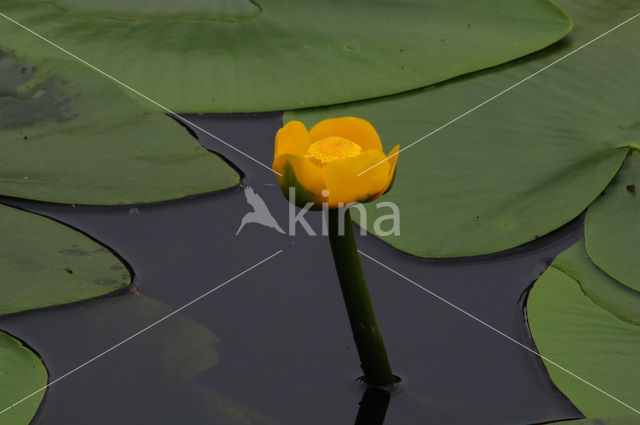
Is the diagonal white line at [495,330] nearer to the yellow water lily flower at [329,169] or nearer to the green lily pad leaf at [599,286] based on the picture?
the green lily pad leaf at [599,286]

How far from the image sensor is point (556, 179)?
1.70 m

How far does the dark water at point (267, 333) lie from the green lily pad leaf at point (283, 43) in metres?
0.38

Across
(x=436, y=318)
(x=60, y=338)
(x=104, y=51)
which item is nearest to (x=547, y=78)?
(x=436, y=318)

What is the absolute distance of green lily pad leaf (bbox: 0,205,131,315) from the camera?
4.84 ft

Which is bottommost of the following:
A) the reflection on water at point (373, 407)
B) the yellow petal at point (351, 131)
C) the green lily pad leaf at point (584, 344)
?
the reflection on water at point (373, 407)

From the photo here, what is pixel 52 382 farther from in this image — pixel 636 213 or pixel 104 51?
pixel 636 213

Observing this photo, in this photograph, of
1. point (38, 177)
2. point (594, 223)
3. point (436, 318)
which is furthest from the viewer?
point (38, 177)

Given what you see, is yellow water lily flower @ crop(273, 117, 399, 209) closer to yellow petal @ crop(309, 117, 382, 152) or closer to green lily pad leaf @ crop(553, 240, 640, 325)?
yellow petal @ crop(309, 117, 382, 152)

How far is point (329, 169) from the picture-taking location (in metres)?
1.06

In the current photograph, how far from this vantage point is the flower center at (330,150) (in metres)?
1.10

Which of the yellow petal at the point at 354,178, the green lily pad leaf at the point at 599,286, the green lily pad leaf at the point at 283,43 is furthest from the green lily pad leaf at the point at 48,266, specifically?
the green lily pad leaf at the point at 599,286

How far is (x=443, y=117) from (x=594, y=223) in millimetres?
459

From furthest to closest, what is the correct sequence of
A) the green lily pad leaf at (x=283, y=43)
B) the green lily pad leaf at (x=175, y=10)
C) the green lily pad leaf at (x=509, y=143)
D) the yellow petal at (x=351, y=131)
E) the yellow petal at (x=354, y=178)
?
1. the green lily pad leaf at (x=175, y=10)
2. the green lily pad leaf at (x=283, y=43)
3. the green lily pad leaf at (x=509, y=143)
4. the yellow petal at (x=351, y=131)
5. the yellow petal at (x=354, y=178)

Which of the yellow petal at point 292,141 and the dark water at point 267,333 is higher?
the yellow petal at point 292,141
